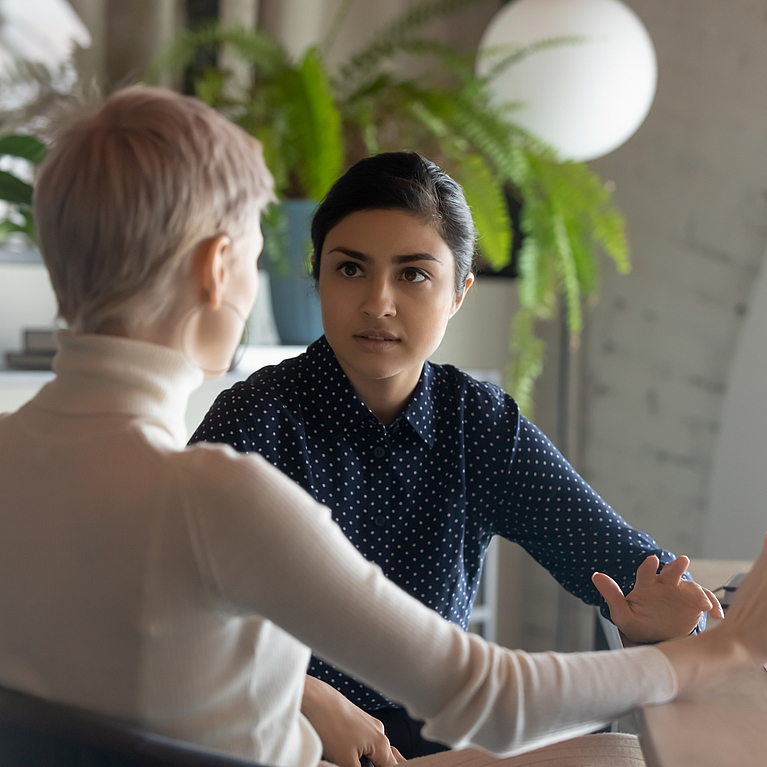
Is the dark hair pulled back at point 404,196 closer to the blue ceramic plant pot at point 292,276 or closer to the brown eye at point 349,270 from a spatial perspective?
the brown eye at point 349,270

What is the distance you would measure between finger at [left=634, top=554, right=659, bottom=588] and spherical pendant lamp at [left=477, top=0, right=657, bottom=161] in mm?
1411

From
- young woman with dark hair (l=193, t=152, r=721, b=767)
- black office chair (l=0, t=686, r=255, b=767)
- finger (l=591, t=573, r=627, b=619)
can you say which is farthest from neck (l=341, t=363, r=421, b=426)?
black office chair (l=0, t=686, r=255, b=767)

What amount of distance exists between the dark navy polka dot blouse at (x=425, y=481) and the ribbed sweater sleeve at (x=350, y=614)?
51 cm

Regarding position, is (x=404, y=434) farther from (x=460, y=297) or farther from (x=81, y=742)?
(x=81, y=742)

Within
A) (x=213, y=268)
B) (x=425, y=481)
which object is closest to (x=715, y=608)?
(x=425, y=481)

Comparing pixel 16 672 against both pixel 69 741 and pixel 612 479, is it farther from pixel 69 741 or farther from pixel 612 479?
pixel 612 479

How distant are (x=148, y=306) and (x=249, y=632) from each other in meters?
0.26

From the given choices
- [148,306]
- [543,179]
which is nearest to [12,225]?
[543,179]

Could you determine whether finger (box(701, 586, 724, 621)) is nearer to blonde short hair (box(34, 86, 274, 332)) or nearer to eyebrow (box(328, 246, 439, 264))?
eyebrow (box(328, 246, 439, 264))

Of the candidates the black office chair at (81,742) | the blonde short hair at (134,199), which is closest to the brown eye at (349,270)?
the blonde short hair at (134,199)

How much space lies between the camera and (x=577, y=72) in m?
2.03

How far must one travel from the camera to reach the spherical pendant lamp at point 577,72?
6.65 ft

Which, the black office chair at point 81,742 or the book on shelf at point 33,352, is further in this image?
the book on shelf at point 33,352

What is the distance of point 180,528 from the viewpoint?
0.59 meters
